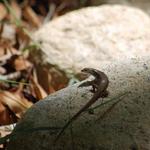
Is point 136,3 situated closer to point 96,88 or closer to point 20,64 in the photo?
point 20,64

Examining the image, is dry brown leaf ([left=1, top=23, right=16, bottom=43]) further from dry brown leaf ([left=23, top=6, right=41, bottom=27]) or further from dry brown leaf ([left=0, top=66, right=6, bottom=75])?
dry brown leaf ([left=0, top=66, right=6, bottom=75])

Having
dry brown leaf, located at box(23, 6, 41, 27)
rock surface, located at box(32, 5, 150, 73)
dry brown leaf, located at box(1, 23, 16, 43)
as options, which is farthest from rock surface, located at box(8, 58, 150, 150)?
dry brown leaf, located at box(23, 6, 41, 27)

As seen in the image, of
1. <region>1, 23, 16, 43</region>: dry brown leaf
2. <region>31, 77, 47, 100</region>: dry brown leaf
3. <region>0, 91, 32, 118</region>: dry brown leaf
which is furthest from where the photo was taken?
<region>1, 23, 16, 43</region>: dry brown leaf

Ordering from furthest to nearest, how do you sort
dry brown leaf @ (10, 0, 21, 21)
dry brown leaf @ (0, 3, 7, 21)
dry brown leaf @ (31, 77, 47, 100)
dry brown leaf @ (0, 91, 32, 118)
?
dry brown leaf @ (10, 0, 21, 21), dry brown leaf @ (0, 3, 7, 21), dry brown leaf @ (31, 77, 47, 100), dry brown leaf @ (0, 91, 32, 118)

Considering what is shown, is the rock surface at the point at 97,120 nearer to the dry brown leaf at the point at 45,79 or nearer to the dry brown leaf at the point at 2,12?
the dry brown leaf at the point at 45,79

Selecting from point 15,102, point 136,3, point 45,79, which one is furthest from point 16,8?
point 15,102

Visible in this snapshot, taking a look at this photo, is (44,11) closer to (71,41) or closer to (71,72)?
(71,41)
